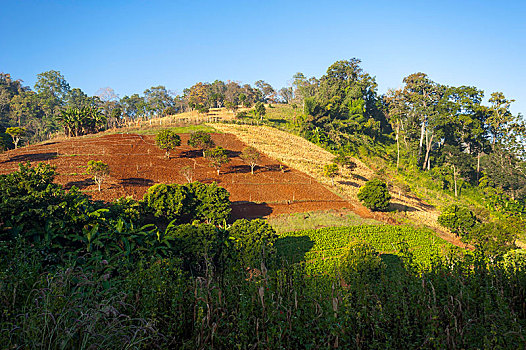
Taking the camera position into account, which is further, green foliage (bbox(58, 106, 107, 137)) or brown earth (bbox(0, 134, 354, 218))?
green foliage (bbox(58, 106, 107, 137))

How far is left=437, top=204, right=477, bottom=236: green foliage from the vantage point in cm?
2533

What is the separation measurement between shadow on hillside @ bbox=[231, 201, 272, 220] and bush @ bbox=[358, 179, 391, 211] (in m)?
10.0

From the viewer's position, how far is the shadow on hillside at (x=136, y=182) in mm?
27689

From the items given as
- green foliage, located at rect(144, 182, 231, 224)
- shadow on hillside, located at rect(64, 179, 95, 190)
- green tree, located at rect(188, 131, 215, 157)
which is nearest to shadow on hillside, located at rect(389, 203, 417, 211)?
green foliage, located at rect(144, 182, 231, 224)

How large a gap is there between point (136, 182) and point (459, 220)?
29.0 m

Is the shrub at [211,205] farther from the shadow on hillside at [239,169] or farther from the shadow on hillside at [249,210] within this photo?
the shadow on hillside at [239,169]

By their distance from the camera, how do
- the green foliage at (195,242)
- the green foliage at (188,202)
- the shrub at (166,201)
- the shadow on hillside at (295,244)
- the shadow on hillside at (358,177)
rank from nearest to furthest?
the green foliage at (195,242) < the shadow on hillside at (295,244) < the shrub at (166,201) < the green foliage at (188,202) < the shadow on hillside at (358,177)

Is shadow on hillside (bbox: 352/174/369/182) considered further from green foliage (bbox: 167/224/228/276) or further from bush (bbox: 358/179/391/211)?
green foliage (bbox: 167/224/228/276)

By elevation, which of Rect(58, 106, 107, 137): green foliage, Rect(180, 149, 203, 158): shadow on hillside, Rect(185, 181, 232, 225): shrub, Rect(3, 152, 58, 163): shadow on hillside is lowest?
Rect(185, 181, 232, 225): shrub

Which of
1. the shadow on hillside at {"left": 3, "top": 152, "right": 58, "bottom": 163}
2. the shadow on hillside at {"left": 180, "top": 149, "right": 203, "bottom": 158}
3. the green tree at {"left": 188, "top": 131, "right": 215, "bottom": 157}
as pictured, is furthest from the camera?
the shadow on hillside at {"left": 180, "top": 149, "right": 203, "bottom": 158}

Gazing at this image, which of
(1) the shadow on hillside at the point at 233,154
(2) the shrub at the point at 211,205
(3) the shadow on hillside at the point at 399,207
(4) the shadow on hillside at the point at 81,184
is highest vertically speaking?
(1) the shadow on hillside at the point at 233,154

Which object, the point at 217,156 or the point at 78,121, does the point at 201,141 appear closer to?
the point at 217,156

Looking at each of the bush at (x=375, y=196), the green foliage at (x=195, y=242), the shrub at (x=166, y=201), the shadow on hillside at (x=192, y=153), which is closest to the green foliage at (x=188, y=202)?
the shrub at (x=166, y=201)

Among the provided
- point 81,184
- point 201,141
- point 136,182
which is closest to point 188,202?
point 136,182
